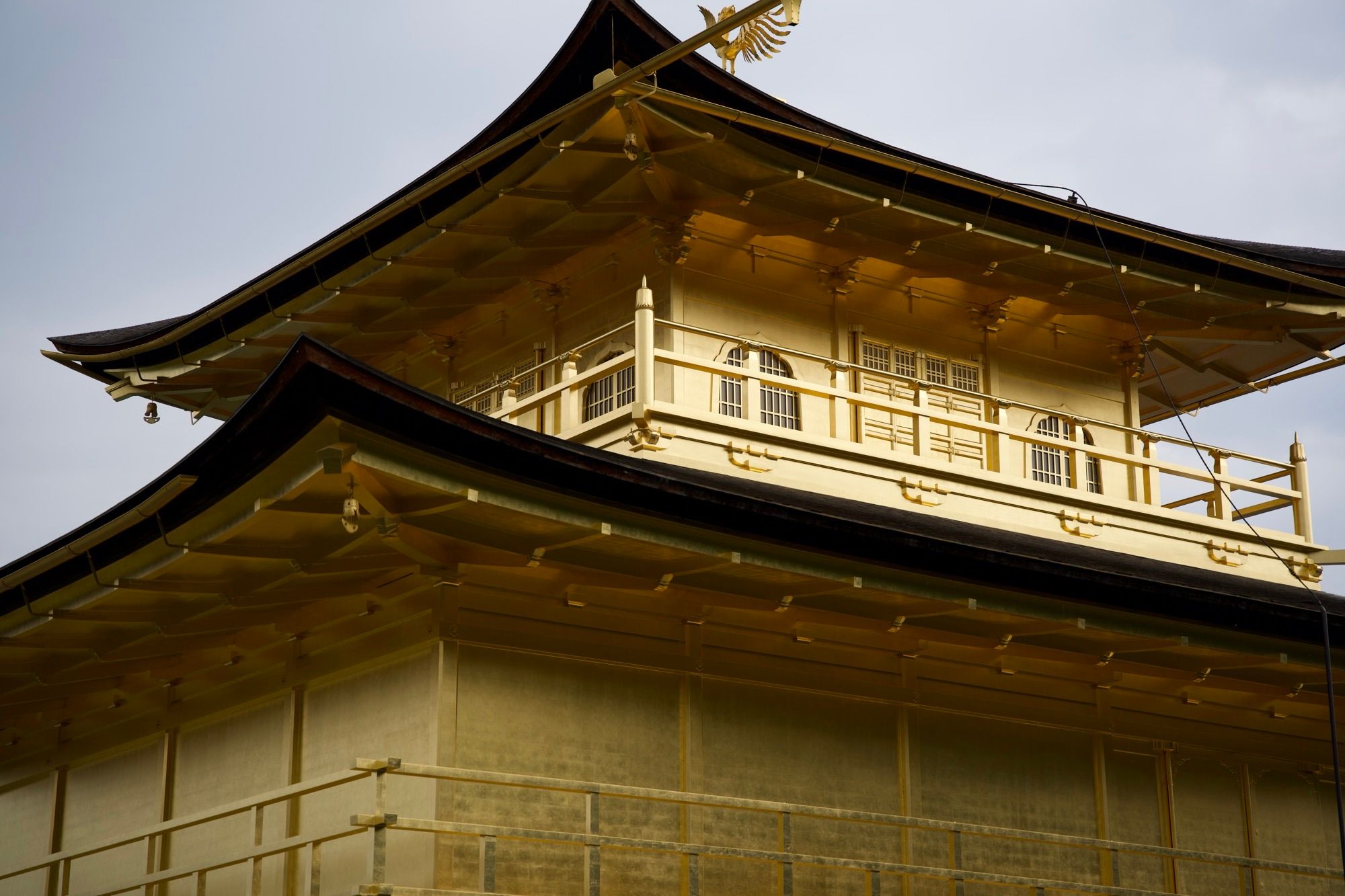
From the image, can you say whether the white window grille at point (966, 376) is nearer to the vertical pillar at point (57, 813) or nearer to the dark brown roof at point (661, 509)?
the dark brown roof at point (661, 509)

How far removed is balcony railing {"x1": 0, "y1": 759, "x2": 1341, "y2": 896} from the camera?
517 inches

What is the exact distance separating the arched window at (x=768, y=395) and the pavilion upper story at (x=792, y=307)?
34 millimetres

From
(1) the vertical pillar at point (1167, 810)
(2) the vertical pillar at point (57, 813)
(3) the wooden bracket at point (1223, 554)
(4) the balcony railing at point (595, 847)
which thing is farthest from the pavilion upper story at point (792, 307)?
(2) the vertical pillar at point (57, 813)

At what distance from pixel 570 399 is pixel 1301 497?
32.4 feet

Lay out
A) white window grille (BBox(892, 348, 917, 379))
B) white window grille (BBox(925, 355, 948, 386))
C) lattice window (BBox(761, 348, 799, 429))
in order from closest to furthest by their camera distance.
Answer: lattice window (BBox(761, 348, 799, 429)) → white window grille (BBox(892, 348, 917, 379)) → white window grille (BBox(925, 355, 948, 386))

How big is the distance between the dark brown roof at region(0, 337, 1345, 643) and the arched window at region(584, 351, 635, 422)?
2401mm

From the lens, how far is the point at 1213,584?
19266 millimetres

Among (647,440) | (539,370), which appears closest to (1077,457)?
(647,440)

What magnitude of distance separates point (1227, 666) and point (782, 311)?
269 inches

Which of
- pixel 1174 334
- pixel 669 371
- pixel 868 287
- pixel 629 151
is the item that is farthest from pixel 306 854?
pixel 1174 334

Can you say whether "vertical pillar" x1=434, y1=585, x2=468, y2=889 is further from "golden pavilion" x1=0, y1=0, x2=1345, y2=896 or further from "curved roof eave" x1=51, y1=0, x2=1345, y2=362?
"curved roof eave" x1=51, y1=0, x2=1345, y2=362

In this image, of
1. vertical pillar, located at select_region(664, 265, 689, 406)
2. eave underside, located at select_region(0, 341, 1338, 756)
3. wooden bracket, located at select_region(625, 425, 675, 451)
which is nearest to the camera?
eave underside, located at select_region(0, 341, 1338, 756)

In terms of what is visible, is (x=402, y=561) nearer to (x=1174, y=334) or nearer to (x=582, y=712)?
(x=582, y=712)

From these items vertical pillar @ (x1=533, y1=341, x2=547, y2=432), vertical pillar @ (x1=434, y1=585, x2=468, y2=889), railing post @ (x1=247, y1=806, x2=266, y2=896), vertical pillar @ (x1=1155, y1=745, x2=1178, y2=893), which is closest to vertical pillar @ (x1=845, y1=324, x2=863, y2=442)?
vertical pillar @ (x1=533, y1=341, x2=547, y2=432)
